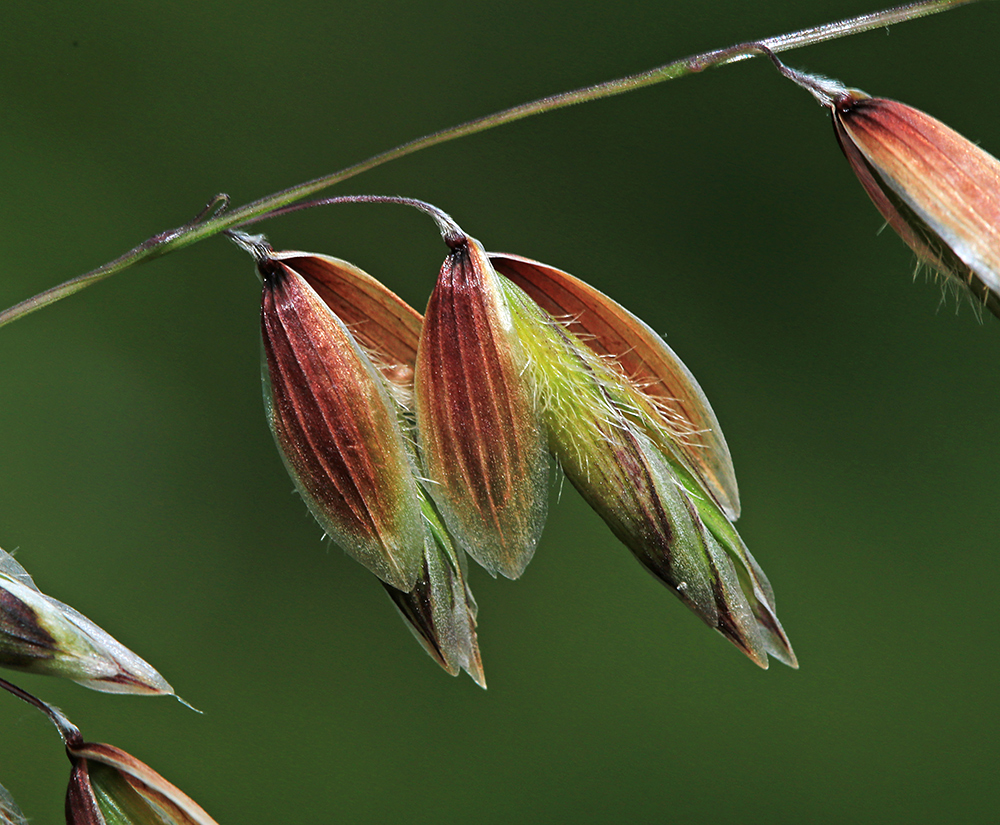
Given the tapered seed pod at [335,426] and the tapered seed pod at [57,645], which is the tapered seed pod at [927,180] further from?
the tapered seed pod at [57,645]

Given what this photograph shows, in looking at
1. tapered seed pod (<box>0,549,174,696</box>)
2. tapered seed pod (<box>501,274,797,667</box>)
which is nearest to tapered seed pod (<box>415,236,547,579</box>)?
tapered seed pod (<box>501,274,797,667</box>)

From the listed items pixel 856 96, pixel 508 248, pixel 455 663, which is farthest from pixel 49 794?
pixel 856 96

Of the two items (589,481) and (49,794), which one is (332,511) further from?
(49,794)

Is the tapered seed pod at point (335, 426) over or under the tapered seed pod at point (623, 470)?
over

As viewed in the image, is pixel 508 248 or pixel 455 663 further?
pixel 508 248

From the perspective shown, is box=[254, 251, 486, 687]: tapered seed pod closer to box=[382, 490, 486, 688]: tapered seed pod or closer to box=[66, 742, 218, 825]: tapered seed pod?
box=[382, 490, 486, 688]: tapered seed pod

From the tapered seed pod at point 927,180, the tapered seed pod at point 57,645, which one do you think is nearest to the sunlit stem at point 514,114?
the tapered seed pod at point 927,180
